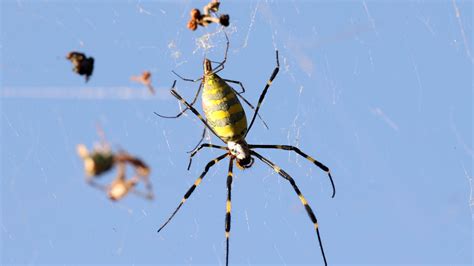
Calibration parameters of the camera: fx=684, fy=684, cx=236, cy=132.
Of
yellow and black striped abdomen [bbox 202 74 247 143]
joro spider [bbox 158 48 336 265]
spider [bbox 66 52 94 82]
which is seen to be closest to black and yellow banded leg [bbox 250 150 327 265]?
joro spider [bbox 158 48 336 265]

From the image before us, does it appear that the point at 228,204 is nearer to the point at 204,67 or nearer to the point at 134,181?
the point at 134,181

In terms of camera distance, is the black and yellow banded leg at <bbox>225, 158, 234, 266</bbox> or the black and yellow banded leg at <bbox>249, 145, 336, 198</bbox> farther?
the black and yellow banded leg at <bbox>249, 145, 336, 198</bbox>

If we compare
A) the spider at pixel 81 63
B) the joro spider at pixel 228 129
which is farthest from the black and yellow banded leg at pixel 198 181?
the spider at pixel 81 63

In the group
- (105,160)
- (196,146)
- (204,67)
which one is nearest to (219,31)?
(204,67)

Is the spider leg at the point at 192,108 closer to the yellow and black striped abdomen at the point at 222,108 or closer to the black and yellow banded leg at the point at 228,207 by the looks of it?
the yellow and black striped abdomen at the point at 222,108

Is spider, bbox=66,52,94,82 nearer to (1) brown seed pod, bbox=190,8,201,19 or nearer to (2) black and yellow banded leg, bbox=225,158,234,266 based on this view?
(1) brown seed pod, bbox=190,8,201,19

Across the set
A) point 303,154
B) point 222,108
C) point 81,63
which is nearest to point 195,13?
point 222,108
